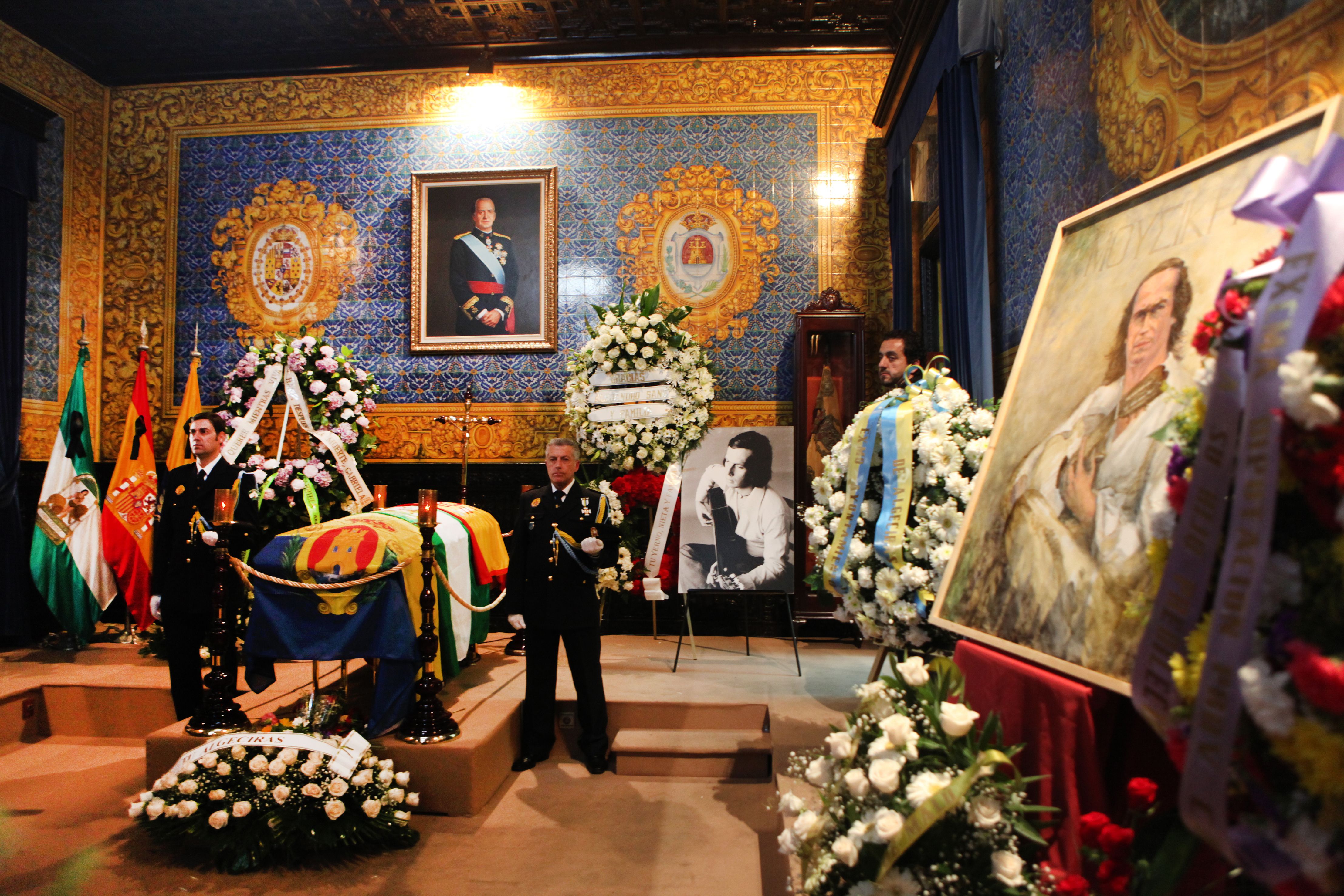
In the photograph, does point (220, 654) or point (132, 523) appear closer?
point (220, 654)

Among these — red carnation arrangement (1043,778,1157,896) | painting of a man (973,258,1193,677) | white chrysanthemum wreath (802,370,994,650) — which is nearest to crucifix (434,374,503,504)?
white chrysanthemum wreath (802,370,994,650)

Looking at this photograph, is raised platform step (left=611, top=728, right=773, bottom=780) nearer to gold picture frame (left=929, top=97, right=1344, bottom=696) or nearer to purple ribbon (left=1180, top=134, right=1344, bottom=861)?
gold picture frame (left=929, top=97, right=1344, bottom=696)

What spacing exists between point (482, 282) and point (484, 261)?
210mm

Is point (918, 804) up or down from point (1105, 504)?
down

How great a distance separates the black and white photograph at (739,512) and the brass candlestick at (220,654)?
273cm

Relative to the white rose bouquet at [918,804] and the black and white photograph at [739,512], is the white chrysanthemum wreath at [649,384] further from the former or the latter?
the white rose bouquet at [918,804]

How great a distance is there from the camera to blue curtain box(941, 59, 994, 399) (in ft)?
13.5

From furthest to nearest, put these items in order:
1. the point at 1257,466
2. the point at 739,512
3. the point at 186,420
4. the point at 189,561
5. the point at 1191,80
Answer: the point at 186,420 → the point at 739,512 → the point at 189,561 → the point at 1191,80 → the point at 1257,466

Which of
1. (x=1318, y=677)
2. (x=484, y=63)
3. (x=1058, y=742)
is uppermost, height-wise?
(x=484, y=63)

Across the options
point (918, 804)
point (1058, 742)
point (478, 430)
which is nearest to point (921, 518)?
point (1058, 742)

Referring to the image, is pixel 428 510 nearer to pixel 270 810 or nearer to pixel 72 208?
pixel 270 810

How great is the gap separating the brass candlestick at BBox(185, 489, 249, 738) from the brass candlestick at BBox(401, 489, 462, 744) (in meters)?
0.86

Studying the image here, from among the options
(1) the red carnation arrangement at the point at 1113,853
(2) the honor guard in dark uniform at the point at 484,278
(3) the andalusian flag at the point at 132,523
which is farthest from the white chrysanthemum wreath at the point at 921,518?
(3) the andalusian flag at the point at 132,523

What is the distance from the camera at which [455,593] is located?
161 inches
